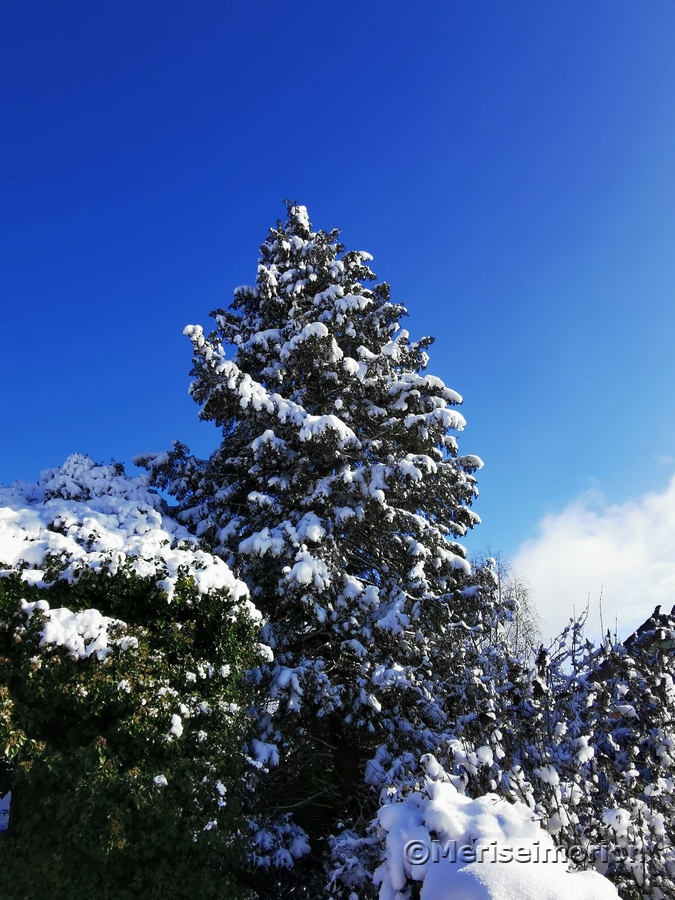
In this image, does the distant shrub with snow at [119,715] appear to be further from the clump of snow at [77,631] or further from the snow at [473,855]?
the snow at [473,855]

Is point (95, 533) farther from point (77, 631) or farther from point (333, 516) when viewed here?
point (333, 516)

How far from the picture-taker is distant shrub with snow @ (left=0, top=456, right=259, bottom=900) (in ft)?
19.1

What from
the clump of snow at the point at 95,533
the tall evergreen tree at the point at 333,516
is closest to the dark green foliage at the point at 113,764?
the clump of snow at the point at 95,533

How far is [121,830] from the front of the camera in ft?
18.8

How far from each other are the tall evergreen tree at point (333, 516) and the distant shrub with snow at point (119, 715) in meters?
1.06

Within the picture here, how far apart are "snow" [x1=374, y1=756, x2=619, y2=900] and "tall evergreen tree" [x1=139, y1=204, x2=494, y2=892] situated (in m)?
2.63

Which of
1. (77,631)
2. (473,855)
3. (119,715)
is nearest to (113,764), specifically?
(119,715)

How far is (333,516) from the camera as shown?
9.45m

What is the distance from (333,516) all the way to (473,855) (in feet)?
21.2

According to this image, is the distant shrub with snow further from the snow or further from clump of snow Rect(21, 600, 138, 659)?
the snow

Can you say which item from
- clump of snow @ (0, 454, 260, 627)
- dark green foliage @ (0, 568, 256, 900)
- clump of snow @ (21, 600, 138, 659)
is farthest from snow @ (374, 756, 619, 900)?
clump of snow @ (0, 454, 260, 627)

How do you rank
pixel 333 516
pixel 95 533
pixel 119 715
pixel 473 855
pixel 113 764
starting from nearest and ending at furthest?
pixel 473 855 < pixel 113 764 < pixel 119 715 < pixel 95 533 < pixel 333 516

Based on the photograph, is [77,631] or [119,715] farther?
[119,715]

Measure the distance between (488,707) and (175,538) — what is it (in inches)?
206
